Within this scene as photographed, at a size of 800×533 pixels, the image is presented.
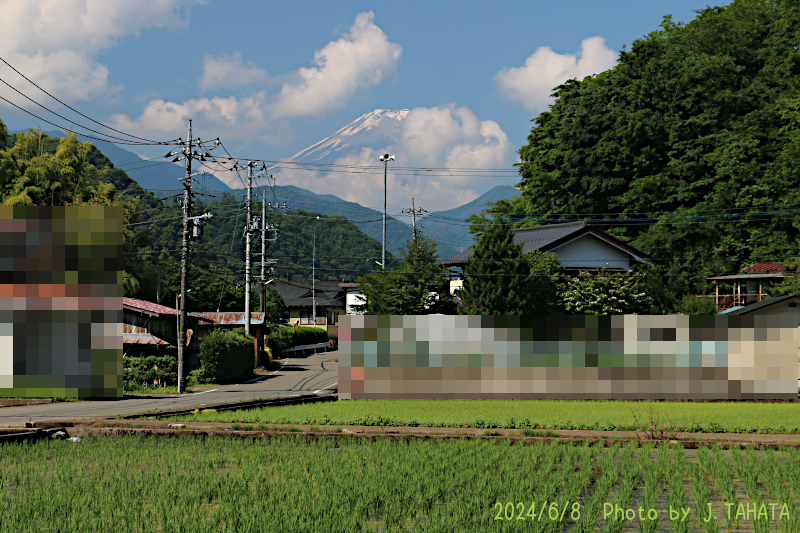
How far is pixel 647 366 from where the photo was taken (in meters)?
21.1

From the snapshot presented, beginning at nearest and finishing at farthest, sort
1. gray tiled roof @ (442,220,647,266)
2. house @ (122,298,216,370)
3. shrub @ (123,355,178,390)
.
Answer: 1. house @ (122,298,216,370)
2. shrub @ (123,355,178,390)
3. gray tiled roof @ (442,220,647,266)

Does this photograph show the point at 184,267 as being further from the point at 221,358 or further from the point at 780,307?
the point at 780,307

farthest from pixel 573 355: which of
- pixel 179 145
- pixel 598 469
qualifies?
pixel 179 145

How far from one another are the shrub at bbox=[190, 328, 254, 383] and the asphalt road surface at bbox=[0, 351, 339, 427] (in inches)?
36.8

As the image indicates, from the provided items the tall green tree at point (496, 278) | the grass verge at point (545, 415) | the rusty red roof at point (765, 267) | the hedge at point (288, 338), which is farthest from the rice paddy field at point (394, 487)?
the hedge at point (288, 338)

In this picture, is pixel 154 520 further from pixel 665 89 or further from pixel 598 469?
pixel 665 89

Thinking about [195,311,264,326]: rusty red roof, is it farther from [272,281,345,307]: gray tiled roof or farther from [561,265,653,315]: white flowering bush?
[272,281,345,307]: gray tiled roof

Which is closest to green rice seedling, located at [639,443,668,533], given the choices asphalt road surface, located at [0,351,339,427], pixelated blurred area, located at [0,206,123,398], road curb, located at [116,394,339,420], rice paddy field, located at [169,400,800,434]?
rice paddy field, located at [169,400,800,434]

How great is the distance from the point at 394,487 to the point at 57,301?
981 centimetres

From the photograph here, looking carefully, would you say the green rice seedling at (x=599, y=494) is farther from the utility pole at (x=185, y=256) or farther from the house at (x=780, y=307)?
the utility pole at (x=185, y=256)

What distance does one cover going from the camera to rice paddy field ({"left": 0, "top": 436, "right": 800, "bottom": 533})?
266 inches

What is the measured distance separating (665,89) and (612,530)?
4700 cm

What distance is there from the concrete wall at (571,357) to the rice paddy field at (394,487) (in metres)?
8.45

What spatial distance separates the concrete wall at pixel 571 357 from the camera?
826 inches
